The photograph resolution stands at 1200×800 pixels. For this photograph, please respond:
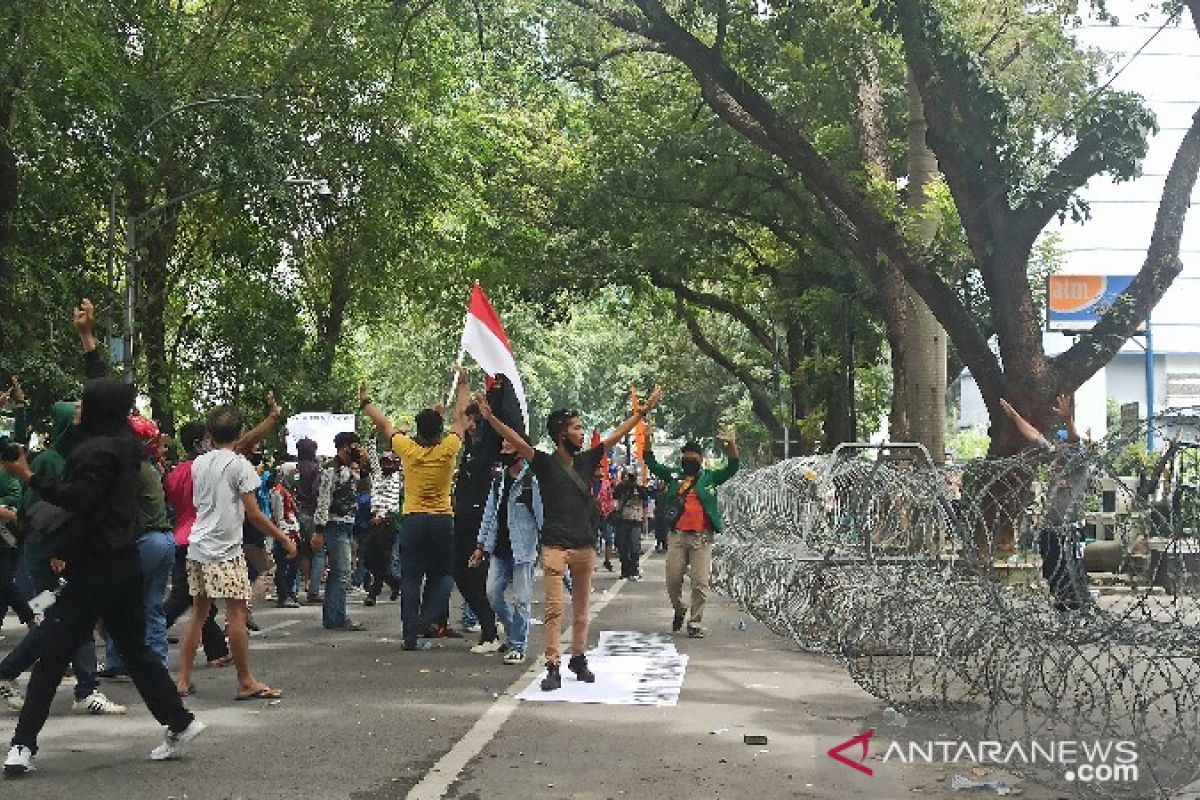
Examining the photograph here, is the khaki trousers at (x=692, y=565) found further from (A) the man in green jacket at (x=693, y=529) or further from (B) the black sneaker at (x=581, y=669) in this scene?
(B) the black sneaker at (x=581, y=669)

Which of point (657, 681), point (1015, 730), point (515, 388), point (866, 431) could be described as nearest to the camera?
point (1015, 730)

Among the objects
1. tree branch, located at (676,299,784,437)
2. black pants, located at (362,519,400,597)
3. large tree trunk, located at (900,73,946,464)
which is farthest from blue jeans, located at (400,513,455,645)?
tree branch, located at (676,299,784,437)

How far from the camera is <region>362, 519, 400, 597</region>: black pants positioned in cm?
1906

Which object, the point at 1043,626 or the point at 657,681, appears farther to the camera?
the point at 657,681

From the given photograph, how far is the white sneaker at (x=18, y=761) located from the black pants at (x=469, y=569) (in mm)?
6494

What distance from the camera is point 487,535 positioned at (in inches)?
557

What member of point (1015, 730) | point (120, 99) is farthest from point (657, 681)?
point (120, 99)

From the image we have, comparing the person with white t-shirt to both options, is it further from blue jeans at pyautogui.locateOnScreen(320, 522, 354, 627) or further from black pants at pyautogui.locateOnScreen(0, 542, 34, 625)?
blue jeans at pyautogui.locateOnScreen(320, 522, 354, 627)

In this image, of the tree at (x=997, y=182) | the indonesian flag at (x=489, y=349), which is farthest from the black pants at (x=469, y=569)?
the tree at (x=997, y=182)

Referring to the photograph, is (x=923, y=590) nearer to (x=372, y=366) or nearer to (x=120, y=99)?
(x=120, y=99)

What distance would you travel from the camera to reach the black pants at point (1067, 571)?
29.2 ft

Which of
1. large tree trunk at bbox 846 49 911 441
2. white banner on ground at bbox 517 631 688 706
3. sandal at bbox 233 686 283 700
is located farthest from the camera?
large tree trunk at bbox 846 49 911 441

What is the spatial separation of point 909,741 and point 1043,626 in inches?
65.3

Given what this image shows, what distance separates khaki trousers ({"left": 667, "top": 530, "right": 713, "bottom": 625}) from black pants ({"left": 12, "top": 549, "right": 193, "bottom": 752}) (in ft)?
27.4
